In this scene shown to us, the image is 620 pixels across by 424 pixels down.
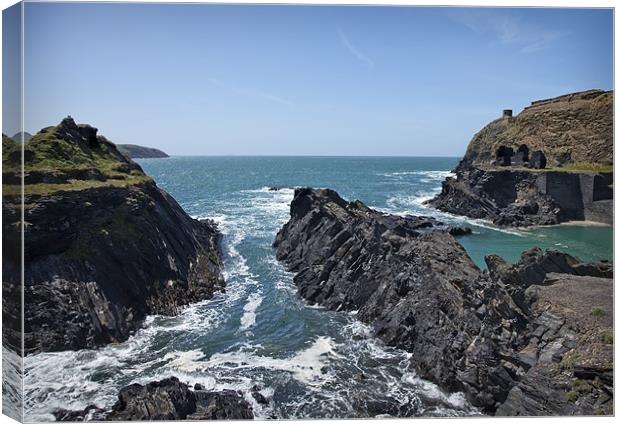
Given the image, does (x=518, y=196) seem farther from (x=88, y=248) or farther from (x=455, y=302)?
(x=88, y=248)

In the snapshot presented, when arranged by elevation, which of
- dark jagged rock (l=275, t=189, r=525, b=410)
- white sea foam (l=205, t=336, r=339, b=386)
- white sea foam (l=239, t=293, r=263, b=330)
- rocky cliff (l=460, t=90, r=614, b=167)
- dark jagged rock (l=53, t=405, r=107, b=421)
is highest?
rocky cliff (l=460, t=90, r=614, b=167)

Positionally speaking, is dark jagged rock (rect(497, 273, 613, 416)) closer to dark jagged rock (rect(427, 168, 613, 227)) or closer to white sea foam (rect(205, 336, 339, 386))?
white sea foam (rect(205, 336, 339, 386))

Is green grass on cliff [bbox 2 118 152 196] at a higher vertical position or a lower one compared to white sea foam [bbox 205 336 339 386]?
higher

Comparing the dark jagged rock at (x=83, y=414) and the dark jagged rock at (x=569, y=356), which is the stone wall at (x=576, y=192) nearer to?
the dark jagged rock at (x=569, y=356)

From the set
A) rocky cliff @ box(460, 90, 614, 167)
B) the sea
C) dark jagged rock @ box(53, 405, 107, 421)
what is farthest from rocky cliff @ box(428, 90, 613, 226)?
dark jagged rock @ box(53, 405, 107, 421)

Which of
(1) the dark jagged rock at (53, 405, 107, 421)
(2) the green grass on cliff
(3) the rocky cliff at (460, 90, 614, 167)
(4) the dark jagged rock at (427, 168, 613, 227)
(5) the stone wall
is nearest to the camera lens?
(2) the green grass on cliff

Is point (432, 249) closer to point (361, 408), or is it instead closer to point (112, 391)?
point (361, 408)

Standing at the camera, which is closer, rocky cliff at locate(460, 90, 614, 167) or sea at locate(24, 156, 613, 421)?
sea at locate(24, 156, 613, 421)

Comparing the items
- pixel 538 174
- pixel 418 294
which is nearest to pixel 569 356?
pixel 418 294
